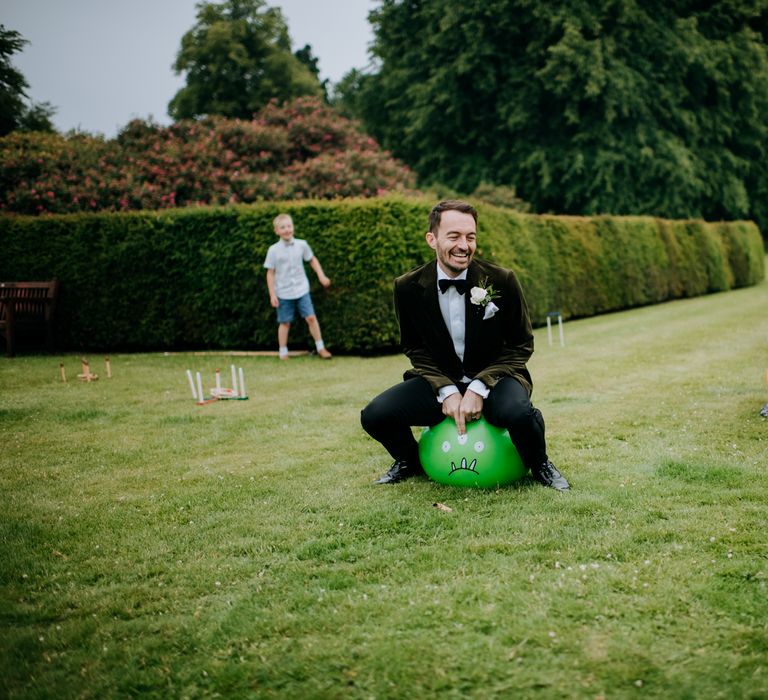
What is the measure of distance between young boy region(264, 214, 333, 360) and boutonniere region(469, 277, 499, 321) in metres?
7.44

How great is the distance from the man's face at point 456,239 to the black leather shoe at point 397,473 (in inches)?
57.9

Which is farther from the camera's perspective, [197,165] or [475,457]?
[197,165]

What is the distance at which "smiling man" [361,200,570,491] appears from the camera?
5031 millimetres

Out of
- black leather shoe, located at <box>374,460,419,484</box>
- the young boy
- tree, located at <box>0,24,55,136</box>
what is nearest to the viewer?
black leather shoe, located at <box>374,460,419,484</box>

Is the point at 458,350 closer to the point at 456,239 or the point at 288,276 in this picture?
the point at 456,239

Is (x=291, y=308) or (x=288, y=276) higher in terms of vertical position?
(x=288, y=276)

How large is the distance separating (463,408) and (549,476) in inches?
30.8

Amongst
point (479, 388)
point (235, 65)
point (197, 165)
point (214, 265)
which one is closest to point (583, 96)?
point (197, 165)

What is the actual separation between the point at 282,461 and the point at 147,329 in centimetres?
919

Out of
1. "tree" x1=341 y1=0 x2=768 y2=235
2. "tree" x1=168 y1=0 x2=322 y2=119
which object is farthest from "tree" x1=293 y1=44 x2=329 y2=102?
"tree" x1=341 y1=0 x2=768 y2=235

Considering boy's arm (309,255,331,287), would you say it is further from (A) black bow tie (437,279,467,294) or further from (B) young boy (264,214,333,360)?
(A) black bow tie (437,279,467,294)

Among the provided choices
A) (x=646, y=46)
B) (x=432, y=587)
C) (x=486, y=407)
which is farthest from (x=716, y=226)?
(x=432, y=587)

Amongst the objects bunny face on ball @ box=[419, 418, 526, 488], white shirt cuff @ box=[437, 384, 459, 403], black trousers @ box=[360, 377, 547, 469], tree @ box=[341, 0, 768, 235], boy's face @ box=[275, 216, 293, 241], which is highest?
tree @ box=[341, 0, 768, 235]

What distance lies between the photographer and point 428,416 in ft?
17.2
